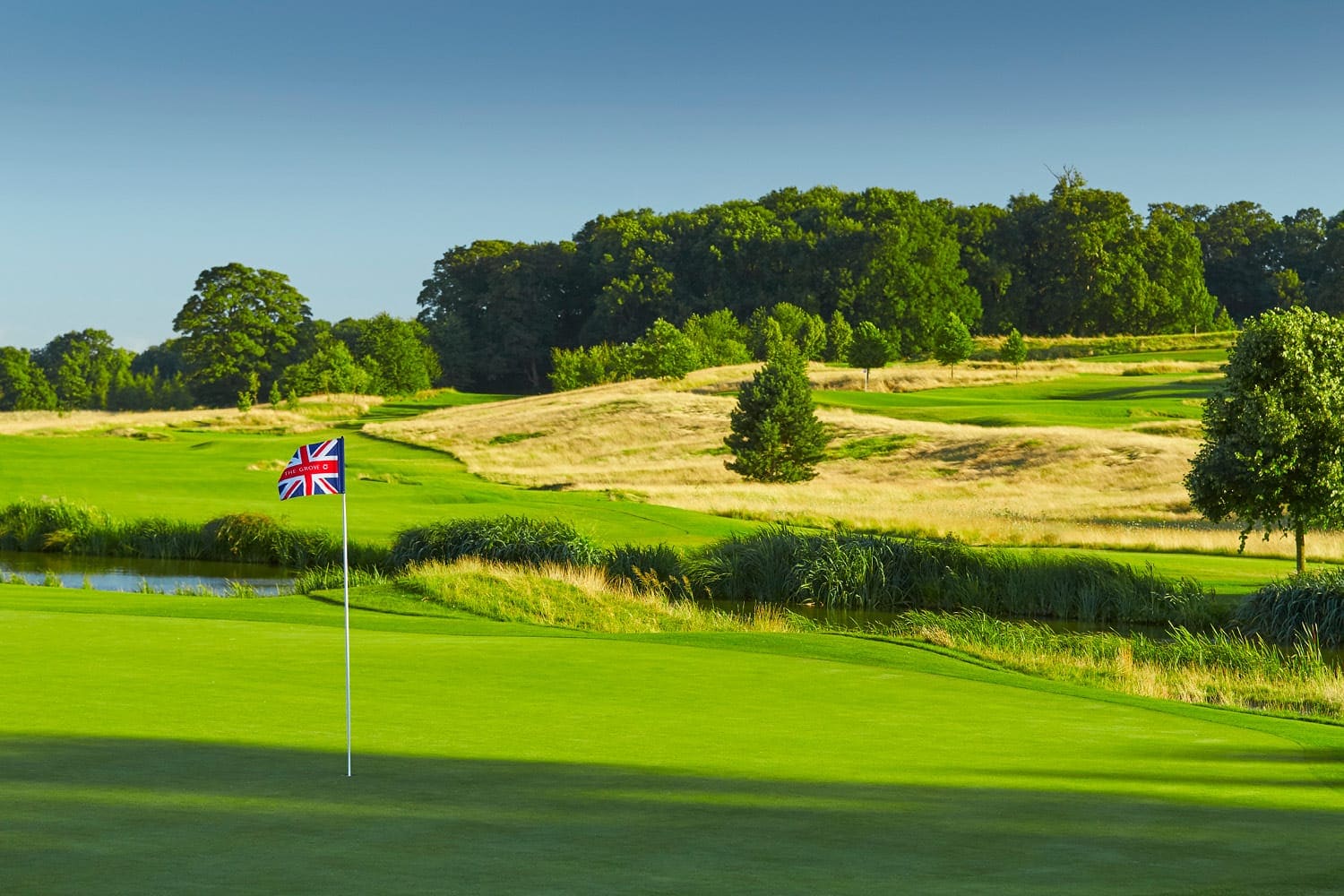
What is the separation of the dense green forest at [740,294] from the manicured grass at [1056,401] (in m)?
17.1

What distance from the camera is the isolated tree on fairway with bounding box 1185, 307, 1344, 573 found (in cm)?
2495

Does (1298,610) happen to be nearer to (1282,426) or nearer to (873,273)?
(1282,426)

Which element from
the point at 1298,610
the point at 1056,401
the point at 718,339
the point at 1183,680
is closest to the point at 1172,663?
the point at 1183,680

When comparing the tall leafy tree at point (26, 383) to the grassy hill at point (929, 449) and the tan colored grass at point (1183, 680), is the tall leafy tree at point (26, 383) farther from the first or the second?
the tan colored grass at point (1183, 680)

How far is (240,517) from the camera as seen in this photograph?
3612 cm

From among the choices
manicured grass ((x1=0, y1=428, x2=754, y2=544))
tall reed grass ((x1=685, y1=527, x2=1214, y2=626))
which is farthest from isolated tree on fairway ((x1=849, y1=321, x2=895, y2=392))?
tall reed grass ((x1=685, y1=527, x2=1214, y2=626))

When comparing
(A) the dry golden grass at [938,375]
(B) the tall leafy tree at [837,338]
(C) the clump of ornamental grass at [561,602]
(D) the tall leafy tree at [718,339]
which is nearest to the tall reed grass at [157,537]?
(C) the clump of ornamental grass at [561,602]

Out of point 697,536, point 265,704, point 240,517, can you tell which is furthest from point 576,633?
point 240,517

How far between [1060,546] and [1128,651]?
16.0 metres

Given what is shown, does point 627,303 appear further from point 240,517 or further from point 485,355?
point 240,517

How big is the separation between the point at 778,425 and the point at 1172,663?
31708mm

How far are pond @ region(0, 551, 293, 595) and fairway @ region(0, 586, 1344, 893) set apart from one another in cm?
1673

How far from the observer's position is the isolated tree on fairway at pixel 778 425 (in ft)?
165

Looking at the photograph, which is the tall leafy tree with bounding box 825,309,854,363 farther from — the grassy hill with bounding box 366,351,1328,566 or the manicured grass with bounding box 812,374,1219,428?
the manicured grass with bounding box 812,374,1219,428
